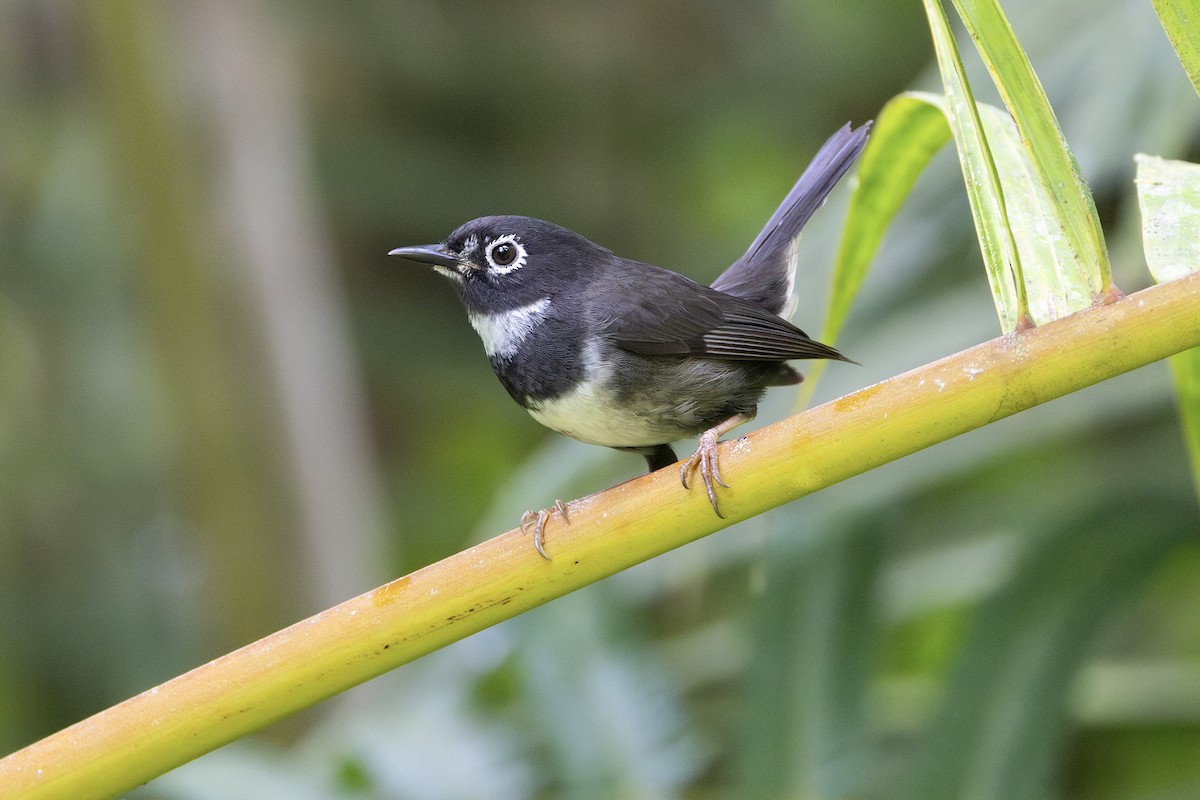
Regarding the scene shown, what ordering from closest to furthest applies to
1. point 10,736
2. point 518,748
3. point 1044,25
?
point 518,748 → point 1044,25 → point 10,736

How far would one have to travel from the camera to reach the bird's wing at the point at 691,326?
2738 millimetres

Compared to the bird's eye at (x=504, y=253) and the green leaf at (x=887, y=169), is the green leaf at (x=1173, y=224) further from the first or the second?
the bird's eye at (x=504, y=253)

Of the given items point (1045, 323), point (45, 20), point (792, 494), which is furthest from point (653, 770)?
point (45, 20)

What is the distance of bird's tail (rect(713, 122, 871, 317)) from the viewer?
10.2 ft

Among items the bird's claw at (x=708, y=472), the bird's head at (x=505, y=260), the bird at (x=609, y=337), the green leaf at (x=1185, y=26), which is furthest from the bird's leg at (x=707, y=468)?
the green leaf at (x=1185, y=26)

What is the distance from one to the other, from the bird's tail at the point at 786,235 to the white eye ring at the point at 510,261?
53 cm

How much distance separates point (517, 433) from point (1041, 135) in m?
4.61

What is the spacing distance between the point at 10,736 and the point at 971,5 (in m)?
4.60

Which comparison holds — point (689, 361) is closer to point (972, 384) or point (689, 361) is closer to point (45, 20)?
point (972, 384)

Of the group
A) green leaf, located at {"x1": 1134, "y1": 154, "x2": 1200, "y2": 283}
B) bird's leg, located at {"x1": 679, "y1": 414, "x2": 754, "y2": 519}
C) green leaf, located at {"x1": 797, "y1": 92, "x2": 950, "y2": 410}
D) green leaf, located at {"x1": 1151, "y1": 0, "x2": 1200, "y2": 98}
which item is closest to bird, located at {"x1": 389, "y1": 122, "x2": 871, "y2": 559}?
bird's leg, located at {"x1": 679, "y1": 414, "x2": 754, "y2": 519}

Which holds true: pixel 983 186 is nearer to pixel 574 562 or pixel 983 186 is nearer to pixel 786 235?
pixel 574 562

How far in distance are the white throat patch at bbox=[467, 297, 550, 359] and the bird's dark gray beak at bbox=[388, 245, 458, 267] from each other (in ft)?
0.51

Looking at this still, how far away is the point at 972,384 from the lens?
1468 mm

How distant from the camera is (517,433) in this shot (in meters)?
6.06
